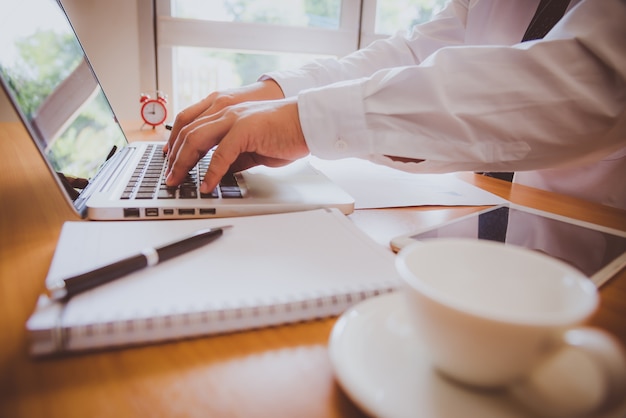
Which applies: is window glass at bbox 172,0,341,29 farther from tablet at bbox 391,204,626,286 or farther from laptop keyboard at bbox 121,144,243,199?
tablet at bbox 391,204,626,286

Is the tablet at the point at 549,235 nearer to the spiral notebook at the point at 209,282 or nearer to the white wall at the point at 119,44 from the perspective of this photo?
the spiral notebook at the point at 209,282

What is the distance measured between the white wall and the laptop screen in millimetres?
1071

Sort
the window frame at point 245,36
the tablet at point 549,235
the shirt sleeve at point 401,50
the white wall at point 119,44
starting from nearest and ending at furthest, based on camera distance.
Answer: the tablet at point 549,235
the shirt sleeve at point 401,50
the white wall at point 119,44
the window frame at point 245,36

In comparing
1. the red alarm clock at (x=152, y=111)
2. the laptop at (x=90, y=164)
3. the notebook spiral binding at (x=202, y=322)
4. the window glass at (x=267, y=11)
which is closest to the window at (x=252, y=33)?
the window glass at (x=267, y=11)

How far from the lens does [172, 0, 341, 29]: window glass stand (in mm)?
1827

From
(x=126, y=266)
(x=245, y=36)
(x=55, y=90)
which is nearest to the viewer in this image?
(x=126, y=266)

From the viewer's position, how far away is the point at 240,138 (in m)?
0.48

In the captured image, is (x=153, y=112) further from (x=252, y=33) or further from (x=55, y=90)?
(x=252, y=33)

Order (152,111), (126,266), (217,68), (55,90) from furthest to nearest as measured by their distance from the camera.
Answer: (217,68)
(152,111)
(55,90)
(126,266)

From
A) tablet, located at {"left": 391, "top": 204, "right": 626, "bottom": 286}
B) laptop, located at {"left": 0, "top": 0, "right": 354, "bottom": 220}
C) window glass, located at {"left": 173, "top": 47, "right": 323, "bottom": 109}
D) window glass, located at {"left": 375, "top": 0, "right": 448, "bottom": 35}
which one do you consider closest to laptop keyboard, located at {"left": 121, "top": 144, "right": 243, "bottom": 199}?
laptop, located at {"left": 0, "top": 0, "right": 354, "bottom": 220}

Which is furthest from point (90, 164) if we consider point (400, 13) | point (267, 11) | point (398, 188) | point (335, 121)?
point (400, 13)

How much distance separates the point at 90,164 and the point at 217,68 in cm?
164

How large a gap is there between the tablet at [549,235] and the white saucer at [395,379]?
0.18 m

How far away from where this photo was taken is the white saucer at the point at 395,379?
0.17m
